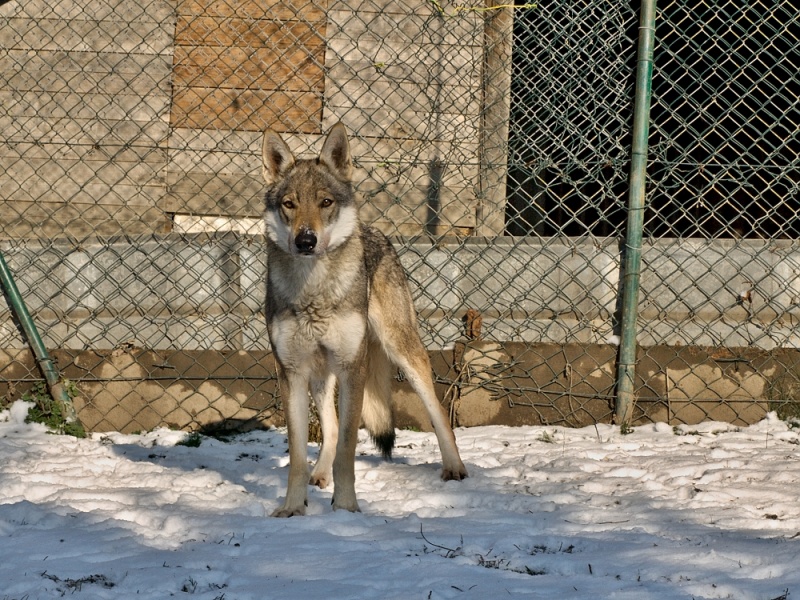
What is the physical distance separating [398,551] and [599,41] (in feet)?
13.7

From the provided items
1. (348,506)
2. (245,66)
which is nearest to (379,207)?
(245,66)

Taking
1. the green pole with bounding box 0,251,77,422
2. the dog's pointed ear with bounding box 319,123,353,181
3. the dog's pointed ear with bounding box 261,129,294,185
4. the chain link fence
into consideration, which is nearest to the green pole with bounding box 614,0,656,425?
the chain link fence

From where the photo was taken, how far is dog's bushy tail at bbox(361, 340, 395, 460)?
4656 mm

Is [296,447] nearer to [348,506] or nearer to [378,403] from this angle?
[348,506]

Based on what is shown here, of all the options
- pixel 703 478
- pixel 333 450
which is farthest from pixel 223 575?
pixel 703 478

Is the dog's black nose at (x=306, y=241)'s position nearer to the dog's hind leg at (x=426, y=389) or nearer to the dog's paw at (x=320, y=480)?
the dog's hind leg at (x=426, y=389)

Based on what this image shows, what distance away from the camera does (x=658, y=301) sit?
5.74 m

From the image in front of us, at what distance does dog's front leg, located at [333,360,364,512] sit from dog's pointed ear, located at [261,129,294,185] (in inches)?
39.3

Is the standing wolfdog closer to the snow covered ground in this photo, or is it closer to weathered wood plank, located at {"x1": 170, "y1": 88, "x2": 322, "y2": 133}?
the snow covered ground

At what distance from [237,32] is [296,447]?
3580 millimetres

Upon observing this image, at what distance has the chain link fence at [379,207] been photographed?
223 inches

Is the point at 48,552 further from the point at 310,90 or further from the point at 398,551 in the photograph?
the point at 310,90

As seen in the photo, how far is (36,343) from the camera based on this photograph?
561cm

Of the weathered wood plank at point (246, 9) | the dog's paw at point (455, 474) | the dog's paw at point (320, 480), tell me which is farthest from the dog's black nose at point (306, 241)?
the weathered wood plank at point (246, 9)
